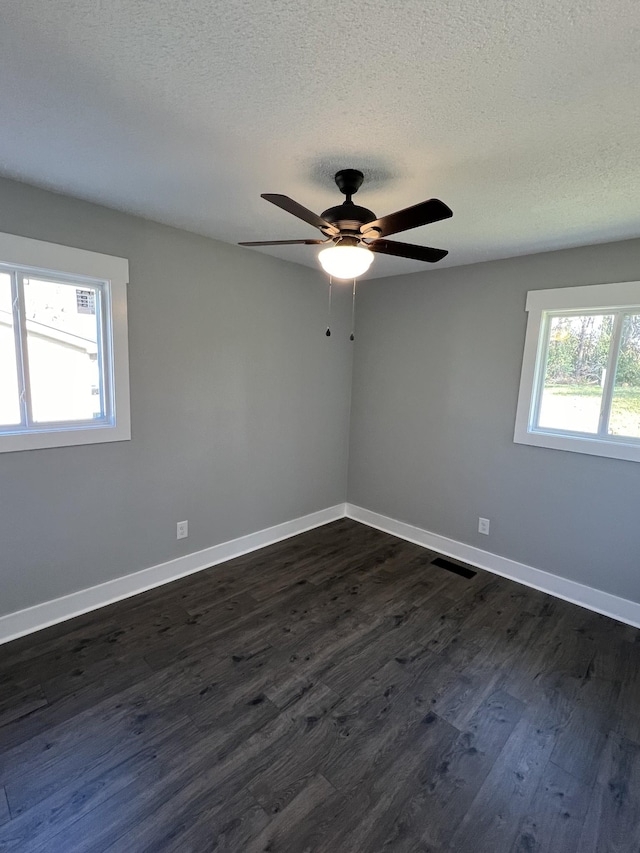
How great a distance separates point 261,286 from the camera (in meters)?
3.18

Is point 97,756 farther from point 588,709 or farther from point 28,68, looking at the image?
point 28,68

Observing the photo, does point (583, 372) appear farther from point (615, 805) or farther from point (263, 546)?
point (263, 546)

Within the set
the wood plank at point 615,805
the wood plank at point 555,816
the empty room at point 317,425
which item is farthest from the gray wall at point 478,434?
the wood plank at point 555,816

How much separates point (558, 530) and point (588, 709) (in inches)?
48.2

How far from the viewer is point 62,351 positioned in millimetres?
2340

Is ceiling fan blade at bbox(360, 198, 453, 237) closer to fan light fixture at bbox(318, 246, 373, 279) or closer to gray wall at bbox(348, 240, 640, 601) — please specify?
fan light fixture at bbox(318, 246, 373, 279)

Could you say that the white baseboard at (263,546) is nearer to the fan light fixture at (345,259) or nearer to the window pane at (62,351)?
the window pane at (62,351)

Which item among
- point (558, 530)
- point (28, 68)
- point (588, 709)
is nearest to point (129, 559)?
point (28, 68)

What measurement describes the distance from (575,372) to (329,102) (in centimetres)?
243

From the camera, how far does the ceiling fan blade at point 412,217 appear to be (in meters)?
1.37

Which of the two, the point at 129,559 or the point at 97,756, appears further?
the point at 129,559

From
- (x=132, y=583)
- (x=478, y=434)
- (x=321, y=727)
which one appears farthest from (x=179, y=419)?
(x=478, y=434)

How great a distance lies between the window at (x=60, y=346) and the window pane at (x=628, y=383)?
10.5ft

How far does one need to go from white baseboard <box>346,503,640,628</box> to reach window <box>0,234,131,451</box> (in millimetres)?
2545
